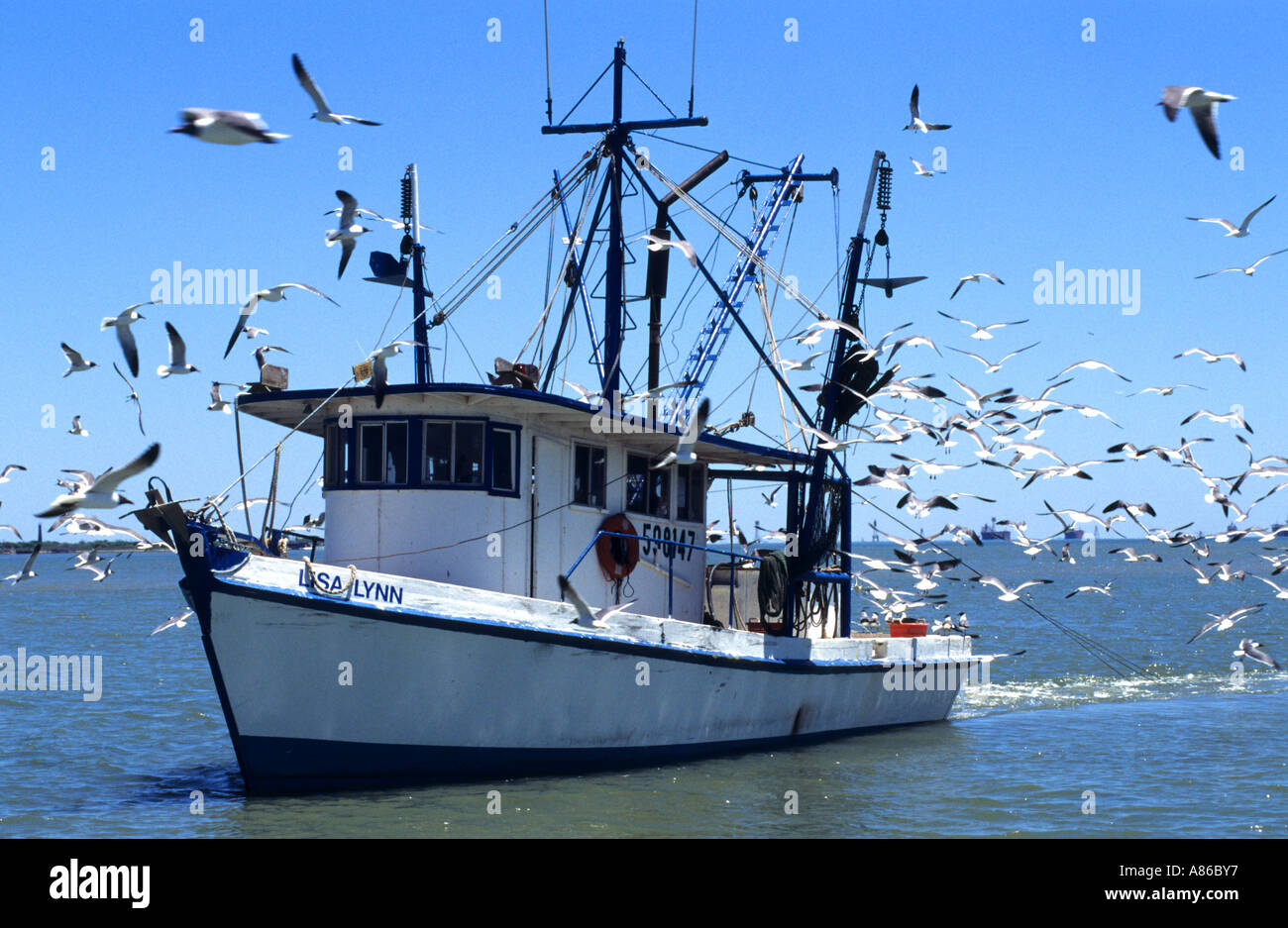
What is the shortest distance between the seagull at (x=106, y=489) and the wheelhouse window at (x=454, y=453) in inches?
184

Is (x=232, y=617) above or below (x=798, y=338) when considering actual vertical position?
below

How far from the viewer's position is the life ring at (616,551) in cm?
1747

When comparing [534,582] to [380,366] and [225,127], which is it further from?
[225,127]

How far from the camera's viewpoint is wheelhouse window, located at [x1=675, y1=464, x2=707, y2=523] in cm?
1973

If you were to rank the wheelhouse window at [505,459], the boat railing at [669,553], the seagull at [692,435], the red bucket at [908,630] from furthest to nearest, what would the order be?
the red bucket at [908,630] → the boat railing at [669,553] → the wheelhouse window at [505,459] → the seagull at [692,435]

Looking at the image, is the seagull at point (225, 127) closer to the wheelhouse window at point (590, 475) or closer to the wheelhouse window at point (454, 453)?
the wheelhouse window at point (454, 453)

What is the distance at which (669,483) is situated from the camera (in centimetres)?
1928

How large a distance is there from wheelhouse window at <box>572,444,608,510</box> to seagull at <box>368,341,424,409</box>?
2.64 metres

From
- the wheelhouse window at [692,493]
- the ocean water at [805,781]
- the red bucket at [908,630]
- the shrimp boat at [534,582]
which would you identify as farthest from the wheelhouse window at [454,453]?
the red bucket at [908,630]

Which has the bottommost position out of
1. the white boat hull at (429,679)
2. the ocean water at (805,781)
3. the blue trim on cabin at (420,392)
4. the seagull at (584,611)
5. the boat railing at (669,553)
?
the ocean water at (805,781)

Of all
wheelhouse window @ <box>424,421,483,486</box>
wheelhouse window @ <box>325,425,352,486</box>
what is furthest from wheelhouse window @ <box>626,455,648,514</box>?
wheelhouse window @ <box>325,425,352,486</box>
